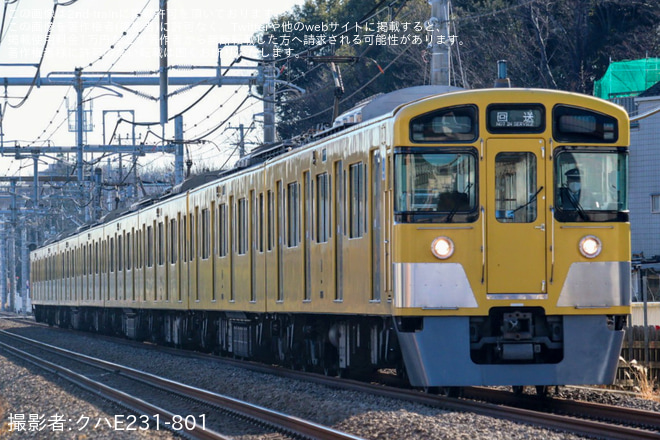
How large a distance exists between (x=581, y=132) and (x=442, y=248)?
173 centimetres

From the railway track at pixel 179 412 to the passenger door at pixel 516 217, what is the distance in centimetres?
224

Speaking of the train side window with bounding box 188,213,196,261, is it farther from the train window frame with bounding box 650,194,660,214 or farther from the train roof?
the train window frame with bounding box 650,194,660,214

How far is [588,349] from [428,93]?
3.73m

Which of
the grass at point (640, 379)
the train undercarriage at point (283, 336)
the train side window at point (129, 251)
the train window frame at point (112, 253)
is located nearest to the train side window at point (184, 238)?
the train undercarriage at point (283, 336)

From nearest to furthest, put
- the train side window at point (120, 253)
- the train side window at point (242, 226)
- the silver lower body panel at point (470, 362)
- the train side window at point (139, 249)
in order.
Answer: the silver lower body panel at point (470, 362) < the train side window at point (242, 226) < the train side window at point (139, 249) < the train side window at point (120, 253)

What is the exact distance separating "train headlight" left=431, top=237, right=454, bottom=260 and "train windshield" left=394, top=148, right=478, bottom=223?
7.3 inches

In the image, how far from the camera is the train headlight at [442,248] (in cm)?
1079

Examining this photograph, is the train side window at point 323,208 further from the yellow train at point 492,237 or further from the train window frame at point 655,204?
the train window frame at point 655,204

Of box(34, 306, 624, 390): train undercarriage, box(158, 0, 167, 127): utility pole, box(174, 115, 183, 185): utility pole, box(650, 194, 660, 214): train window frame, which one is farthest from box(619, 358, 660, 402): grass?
box(174, 115, 183, 185): utility pole

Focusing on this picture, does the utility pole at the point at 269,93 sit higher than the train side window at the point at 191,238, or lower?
higher

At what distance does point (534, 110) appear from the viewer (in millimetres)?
11203

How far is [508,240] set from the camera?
10922 mm

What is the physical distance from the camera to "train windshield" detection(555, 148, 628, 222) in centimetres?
1105

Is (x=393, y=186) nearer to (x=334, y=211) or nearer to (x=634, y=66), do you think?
(x=334, y=211)
